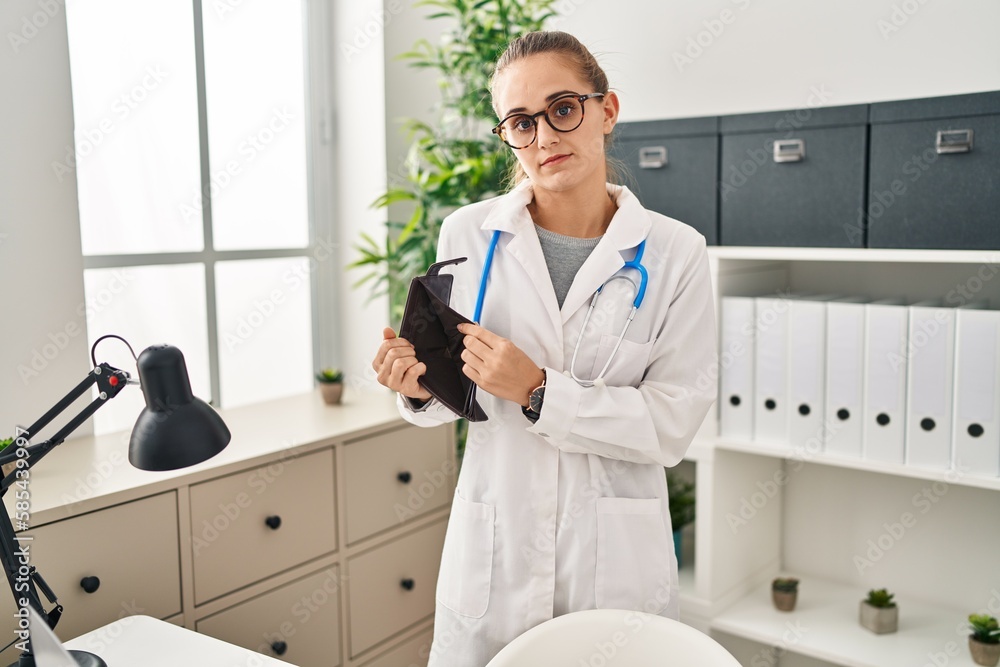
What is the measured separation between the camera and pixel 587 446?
1483 millimetres

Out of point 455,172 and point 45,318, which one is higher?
point 455,172

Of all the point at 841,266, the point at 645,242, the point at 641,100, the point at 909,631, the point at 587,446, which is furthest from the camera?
the point at 641,100

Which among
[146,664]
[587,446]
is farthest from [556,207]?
[146,664]

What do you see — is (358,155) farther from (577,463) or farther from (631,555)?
(631,555)

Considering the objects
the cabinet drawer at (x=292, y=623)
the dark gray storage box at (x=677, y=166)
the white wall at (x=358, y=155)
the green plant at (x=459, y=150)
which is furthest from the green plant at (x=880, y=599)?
the white wall at (x=358, y=155)

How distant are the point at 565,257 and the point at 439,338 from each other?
11.5 inches

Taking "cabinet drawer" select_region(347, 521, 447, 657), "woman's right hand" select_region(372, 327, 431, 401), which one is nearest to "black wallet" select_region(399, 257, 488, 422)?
"woman's right hand" select_region(372, 327, 431, 401)

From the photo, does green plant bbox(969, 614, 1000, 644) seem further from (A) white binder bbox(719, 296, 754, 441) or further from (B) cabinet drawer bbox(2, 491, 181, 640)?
(B) cabinet drawer bbox(2, 491, 181, 640)

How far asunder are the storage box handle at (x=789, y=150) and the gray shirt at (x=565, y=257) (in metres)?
0.76

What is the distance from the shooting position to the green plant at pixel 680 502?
2.54 m

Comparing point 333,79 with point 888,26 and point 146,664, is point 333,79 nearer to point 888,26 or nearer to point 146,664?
point 888,26

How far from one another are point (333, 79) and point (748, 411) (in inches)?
68.0

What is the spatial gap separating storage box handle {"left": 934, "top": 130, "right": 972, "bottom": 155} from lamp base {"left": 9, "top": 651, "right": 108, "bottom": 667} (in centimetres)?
191

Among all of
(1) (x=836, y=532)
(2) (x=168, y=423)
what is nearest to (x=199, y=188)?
(2) (x=168, y=423)
